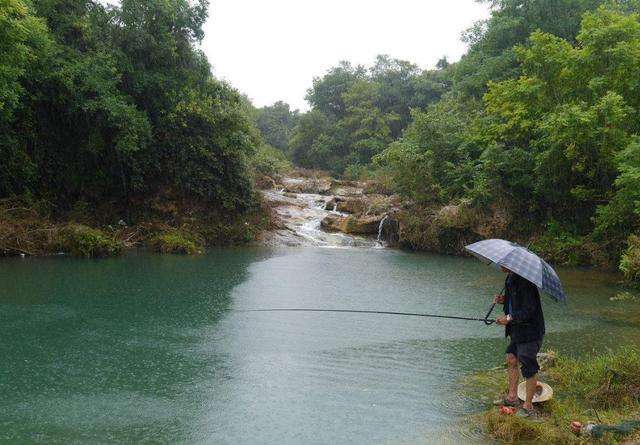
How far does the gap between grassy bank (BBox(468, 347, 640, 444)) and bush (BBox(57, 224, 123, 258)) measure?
12152 millimetres

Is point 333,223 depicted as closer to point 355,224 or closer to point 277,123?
A: point 355,224

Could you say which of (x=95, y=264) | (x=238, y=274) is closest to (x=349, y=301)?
(x=238, y=274)

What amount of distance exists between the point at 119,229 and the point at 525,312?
50.7 feet

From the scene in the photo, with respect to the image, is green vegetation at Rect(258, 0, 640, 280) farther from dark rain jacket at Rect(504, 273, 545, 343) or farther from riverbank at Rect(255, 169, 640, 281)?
dark rain jacket at Rect(504, 273, 545, 343)

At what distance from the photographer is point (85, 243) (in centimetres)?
1538

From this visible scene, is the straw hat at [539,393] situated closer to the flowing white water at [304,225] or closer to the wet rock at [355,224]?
the flowing white water at [304,225]

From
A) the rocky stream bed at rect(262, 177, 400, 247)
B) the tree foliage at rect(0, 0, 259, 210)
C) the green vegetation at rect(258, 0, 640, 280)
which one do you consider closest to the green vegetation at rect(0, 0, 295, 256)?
the tree foliage at rect(0, 0, 259, 210)

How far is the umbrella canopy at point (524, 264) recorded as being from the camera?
4898 millimetres

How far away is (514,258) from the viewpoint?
5035 millimetres

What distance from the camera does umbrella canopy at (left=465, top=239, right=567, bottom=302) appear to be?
4.90 meters

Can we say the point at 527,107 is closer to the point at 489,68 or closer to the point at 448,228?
the point at 448,228

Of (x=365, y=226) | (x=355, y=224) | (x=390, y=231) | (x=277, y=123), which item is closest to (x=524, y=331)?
(x=390, y=231)

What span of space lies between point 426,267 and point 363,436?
37.1 ft

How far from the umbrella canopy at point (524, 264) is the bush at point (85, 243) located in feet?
41.7
